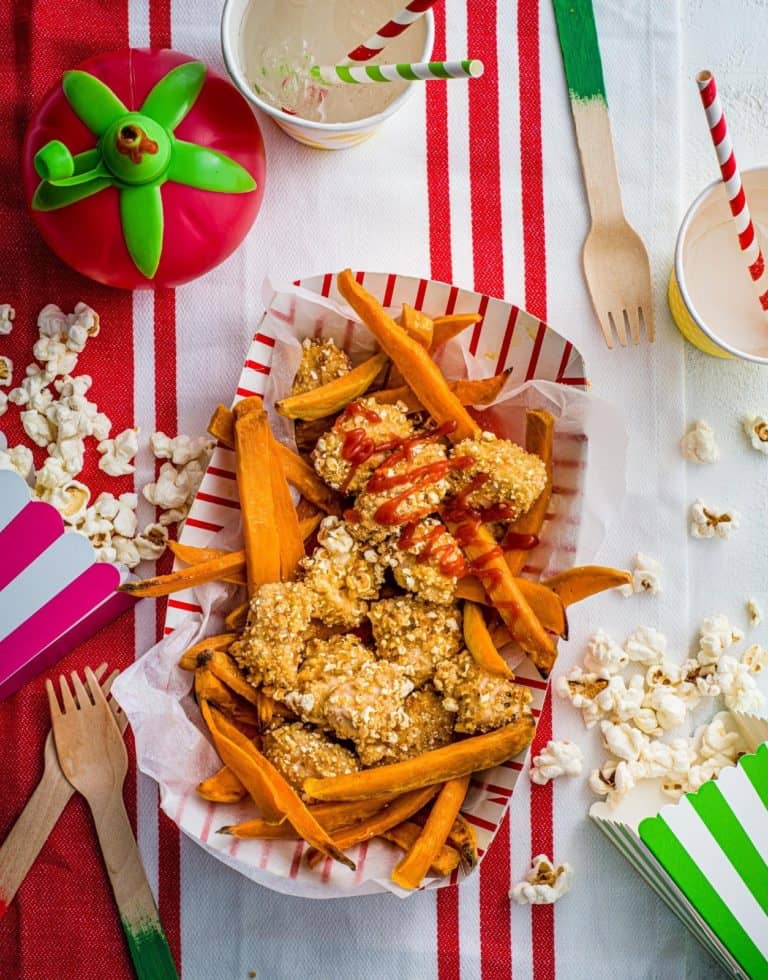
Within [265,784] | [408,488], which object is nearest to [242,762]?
[265,784]

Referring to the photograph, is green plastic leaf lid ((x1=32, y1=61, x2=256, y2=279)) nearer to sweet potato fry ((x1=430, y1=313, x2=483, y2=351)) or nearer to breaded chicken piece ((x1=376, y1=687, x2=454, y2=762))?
sweet potato fry ((x1=430, y1=313, x2=483, y2=351))

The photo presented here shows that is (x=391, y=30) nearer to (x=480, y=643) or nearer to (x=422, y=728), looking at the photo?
(x=480, y=643)

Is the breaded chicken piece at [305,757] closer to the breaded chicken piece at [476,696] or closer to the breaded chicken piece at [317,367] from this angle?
the breaded chicken piece at [476,696]

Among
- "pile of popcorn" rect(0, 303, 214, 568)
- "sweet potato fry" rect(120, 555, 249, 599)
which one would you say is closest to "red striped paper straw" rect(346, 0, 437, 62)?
"pile of popcorn" rect(0, 303, 214, 568)

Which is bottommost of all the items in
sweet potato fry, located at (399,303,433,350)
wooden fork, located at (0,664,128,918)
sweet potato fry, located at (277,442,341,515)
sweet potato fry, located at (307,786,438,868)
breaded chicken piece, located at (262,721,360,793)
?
wooden fork, located at (0,664,128,918)

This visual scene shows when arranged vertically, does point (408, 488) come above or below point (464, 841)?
above

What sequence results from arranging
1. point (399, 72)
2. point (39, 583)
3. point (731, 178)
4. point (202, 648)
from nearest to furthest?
point (399, 72), point (731, 178), point (202, 648), point (39, 583)

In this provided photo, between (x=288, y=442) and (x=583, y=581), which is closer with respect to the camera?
(x=583, y=581)

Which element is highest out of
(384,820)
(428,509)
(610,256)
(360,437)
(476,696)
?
(610,256)
